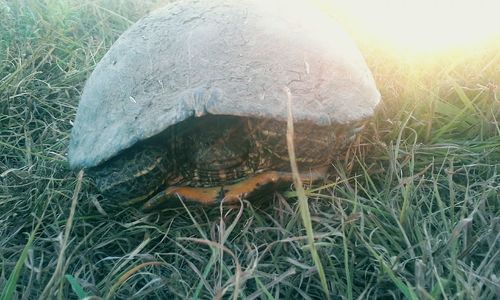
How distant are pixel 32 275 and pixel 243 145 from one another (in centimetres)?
71

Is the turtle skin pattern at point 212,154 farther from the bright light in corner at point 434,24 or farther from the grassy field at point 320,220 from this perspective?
the bright light in corner at point 434,24

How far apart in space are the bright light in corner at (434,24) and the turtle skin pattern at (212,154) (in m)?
1.00

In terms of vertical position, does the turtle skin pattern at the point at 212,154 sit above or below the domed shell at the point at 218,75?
below

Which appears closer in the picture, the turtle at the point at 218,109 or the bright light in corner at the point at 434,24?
the turtle at the point at 218,109

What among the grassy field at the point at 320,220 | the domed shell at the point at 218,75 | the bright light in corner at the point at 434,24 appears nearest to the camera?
the grassy field at the point at 320,220

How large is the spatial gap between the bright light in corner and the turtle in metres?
0.85

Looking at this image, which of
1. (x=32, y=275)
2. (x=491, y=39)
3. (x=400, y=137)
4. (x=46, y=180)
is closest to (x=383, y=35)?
(x=491, y=39)

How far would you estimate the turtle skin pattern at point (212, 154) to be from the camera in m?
1.59

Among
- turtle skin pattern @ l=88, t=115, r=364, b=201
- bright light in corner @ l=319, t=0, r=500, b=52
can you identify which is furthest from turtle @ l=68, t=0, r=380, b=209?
bright light in corner @ l=319, t=0, r=500, b=52

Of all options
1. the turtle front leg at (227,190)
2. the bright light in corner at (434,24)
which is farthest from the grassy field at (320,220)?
the bright light in corner at (434,24)

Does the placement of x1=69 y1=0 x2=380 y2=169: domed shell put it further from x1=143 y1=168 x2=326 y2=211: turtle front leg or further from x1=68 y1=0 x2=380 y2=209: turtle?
x1=143 y1=168 x2=326 y2=211: turtle front leg

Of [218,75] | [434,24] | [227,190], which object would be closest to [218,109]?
[218,75]

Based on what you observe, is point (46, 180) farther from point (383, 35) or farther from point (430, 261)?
point (383, 35)

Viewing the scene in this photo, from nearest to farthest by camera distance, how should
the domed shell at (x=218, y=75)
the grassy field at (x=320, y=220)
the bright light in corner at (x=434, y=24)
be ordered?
the grassy field at (x=320, y=220)
the domed shell at (x=218, y=75)
the bright light in corner at (x=434, y=24)
